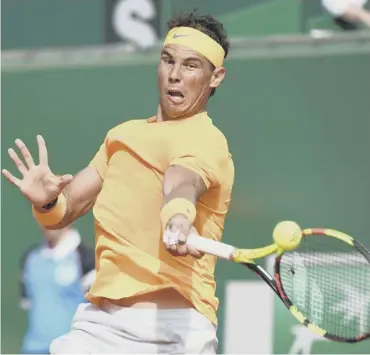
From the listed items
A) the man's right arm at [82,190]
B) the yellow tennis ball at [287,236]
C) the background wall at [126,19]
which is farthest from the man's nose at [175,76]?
the background wall at [126,19]

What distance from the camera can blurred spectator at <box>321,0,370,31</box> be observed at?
8.01 metres

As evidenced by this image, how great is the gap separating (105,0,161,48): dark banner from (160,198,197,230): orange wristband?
4671mm

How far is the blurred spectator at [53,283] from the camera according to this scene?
8.31 m

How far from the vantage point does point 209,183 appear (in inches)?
163

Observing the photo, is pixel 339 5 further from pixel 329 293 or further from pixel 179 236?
pixel 179 236

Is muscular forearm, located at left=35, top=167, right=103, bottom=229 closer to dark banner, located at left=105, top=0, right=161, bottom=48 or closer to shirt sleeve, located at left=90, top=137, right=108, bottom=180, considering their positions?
shirt sleeve, located at left=90, top=137, right=108, bottom=180

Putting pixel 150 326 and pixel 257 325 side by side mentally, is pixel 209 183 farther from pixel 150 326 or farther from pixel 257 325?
pixel 257 325

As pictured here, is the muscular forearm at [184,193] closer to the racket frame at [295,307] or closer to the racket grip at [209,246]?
the racket grip at [209,246]

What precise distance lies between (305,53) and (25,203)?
2.32 m

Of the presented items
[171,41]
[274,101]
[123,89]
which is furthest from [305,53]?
[171,41]

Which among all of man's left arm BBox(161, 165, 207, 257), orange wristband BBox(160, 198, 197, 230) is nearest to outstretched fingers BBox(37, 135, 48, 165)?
man's left arm BBox(161, 165, 207, 257)

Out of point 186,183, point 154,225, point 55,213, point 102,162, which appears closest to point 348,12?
point 102,162

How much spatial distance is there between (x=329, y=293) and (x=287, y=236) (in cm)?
82

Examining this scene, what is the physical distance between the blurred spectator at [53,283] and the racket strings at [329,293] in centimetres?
367
